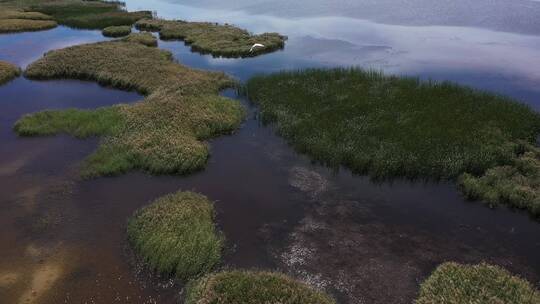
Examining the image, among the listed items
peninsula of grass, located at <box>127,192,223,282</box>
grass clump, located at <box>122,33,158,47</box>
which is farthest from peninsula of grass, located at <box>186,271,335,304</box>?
grass clump, located at <box>122,33,158,47</box>

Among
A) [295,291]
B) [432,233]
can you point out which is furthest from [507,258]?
[295,291]

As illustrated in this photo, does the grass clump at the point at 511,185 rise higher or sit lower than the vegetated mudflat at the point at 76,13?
lower

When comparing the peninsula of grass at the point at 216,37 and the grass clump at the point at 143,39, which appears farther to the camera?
the grass clump at the point at 143,39

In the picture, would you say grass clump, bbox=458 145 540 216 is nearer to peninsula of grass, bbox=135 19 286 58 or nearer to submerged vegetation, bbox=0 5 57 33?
peninsula of grass, bbox=135 19 286 58

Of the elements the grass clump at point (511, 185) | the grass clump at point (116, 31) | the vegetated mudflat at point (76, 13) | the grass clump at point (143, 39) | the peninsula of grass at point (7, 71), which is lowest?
the grass clump at point (511, 185)

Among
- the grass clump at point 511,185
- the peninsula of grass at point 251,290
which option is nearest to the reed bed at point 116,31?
the grass clump at point 511,185

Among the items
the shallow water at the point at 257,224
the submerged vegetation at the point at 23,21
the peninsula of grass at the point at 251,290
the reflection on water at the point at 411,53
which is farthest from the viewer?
the submerged vegetation at the point at 23,21

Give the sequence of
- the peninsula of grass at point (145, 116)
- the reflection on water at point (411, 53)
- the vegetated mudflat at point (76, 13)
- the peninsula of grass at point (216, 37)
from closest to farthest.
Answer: the peninsula of grass at point (145, 116) < the reflection on water at point (411, 53) < the peninsula of grass at point (216, 37) < the vegetated mudflat at point (76, 13)

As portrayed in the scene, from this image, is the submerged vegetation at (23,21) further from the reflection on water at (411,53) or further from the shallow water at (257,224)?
the shallow water at (257,224)
